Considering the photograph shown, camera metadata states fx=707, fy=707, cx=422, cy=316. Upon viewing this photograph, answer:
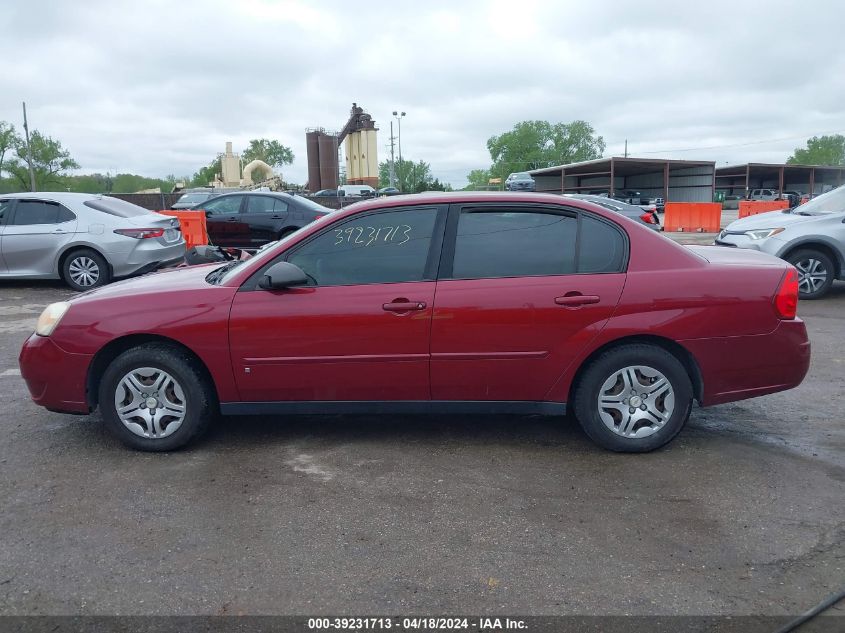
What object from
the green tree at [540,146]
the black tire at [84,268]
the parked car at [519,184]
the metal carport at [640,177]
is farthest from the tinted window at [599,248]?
the green tree at [540,146]

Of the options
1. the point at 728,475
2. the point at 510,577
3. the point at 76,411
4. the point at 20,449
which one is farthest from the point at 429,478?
the point at 20,449

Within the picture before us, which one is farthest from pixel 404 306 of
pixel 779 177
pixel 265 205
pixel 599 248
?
pixel 779 177

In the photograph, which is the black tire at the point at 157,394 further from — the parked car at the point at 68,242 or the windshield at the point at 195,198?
the windshield at the point at 195,198

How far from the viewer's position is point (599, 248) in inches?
168

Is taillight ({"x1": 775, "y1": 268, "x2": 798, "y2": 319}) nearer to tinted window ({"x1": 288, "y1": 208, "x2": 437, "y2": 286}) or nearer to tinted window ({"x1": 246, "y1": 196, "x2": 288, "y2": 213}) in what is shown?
tinted window ({"x1": 288, "y1": 208, "x2": 437, "y2": 286})

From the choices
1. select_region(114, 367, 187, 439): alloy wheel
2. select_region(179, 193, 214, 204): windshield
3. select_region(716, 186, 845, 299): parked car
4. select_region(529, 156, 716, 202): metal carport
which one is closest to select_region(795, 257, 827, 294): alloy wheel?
select_region(716, 186, 845, 299): parked car

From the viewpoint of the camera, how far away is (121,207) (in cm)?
1107

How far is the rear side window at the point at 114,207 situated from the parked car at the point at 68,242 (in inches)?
1.5

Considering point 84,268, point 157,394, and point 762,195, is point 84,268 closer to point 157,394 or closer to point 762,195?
point 157,394

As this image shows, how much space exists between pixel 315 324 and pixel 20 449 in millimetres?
2071

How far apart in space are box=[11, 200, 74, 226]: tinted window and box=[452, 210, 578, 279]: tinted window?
27.4 feet

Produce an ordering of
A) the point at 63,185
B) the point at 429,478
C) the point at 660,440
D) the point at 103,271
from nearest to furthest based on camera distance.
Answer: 1. the point at 429,478
2. the point at 660,440
3. the point at 103,271
4. the point at 63,185

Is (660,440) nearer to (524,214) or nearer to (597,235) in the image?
(597,235)

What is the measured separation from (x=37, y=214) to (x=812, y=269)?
36.5 feet
